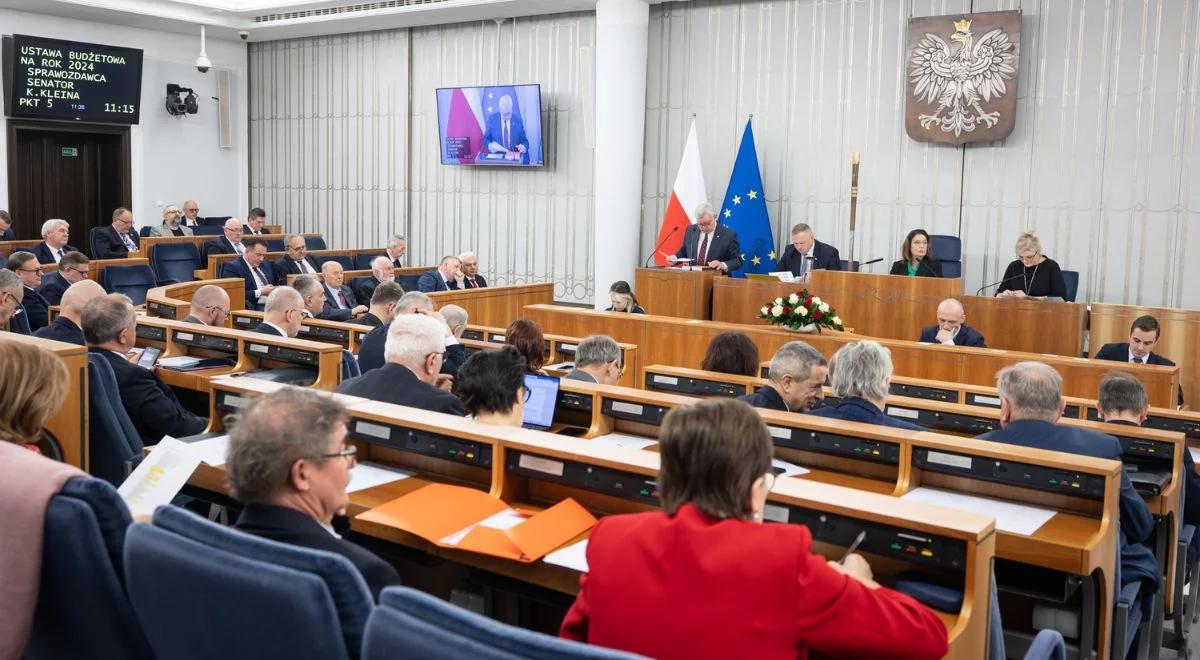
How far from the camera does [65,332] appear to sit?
4965 mm

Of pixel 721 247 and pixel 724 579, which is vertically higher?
pixel 721 247

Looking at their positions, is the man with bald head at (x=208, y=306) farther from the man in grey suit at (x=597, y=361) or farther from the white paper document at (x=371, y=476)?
the white paper document at (x=371, y=476)

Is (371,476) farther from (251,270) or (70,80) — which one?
(70,80)

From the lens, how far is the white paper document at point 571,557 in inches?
100

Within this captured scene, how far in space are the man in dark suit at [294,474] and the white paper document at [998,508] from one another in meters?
1.53

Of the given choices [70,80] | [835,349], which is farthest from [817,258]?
[70,80]

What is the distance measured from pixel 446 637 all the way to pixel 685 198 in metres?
9.87

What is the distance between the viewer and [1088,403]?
5320 millimetres

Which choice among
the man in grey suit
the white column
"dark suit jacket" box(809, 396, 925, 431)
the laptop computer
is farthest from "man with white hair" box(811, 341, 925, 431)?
the white column

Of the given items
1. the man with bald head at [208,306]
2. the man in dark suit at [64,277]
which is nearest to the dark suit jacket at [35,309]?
the man in dark suit at [64,277]

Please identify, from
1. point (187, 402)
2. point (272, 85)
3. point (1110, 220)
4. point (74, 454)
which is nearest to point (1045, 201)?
point (1110, 220)

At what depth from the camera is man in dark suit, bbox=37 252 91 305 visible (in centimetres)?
846

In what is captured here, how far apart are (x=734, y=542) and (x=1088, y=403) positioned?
13.3ft

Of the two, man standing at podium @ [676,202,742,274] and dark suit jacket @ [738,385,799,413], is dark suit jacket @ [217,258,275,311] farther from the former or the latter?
dark suit jacket @ [738,385,799,413]
